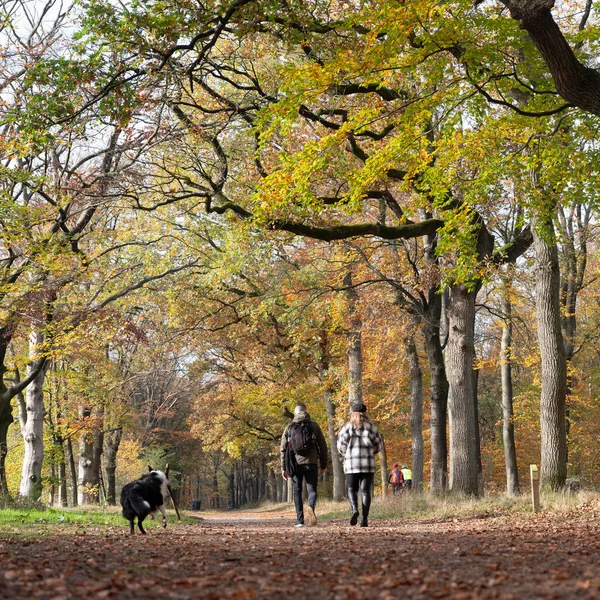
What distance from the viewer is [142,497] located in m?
11.0

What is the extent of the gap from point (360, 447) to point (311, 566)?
5.88 metres

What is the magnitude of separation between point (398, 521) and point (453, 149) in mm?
7825

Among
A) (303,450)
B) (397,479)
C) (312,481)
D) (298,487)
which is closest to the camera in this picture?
(303,450)

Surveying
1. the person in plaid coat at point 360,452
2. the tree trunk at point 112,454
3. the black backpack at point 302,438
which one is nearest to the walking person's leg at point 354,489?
the person in plaid coat at point 360,452

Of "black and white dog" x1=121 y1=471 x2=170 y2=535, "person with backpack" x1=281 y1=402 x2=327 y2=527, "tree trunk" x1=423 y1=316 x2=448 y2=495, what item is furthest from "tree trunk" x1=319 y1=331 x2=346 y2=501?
"black and white dog" x1=121 y1=471 x2=170 y2=535

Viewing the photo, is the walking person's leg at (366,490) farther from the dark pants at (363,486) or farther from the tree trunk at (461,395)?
the tree trunk at (461,395)

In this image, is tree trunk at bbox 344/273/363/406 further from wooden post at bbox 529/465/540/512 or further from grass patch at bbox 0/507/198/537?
wooden post at bbox 529/465/540/512

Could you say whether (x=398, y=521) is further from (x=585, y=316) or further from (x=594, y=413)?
(x=585, y=316)

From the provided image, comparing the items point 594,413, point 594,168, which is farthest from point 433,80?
point 594,413

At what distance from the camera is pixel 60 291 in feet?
65.4

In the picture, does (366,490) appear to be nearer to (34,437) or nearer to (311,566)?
(311,566)

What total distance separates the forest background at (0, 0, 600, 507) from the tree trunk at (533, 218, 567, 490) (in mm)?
46

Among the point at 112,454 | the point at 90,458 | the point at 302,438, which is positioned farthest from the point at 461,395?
the point at 112,454

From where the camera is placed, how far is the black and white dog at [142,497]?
10.9 metres
